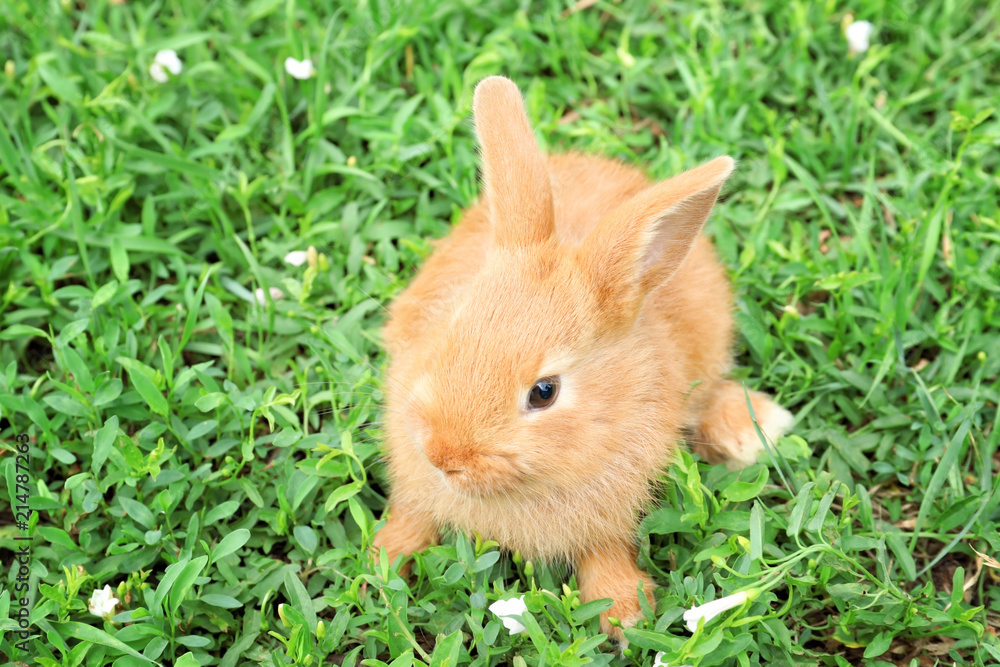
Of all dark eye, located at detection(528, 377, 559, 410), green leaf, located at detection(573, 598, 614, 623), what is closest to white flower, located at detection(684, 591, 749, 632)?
green leaf, located at detection(573, 598, 614, 623)

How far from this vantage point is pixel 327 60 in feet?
16.4

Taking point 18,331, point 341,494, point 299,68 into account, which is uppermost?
point 299,68

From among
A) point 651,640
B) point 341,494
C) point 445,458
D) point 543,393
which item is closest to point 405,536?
point 341,494

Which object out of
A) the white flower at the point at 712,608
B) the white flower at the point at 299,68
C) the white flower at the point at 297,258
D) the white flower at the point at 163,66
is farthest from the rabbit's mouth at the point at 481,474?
the white flower at the point at 163,66

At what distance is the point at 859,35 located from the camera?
5004 millimetres

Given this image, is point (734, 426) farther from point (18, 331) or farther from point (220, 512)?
point (18, 331)

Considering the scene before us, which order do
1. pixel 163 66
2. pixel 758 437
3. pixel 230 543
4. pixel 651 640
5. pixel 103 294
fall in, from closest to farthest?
pixel 651 640 < pixel 230 543 < pixel 758 437 < pixel 103 294 < pixel 163 66

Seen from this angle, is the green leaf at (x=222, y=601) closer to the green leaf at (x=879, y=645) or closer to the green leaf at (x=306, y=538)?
the green leaf at (x=306, y=538)

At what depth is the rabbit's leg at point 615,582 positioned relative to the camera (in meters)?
3.37

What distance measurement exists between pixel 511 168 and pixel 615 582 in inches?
65.5

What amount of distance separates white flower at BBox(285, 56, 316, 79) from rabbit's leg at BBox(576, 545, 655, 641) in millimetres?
2996

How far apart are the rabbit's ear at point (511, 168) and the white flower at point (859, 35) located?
2.65 metres

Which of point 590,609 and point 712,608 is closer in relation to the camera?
point 712,608

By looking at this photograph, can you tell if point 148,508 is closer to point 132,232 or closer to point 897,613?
point 132,232
